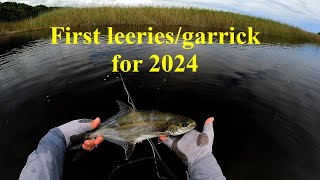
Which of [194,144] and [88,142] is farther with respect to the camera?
[194,144]

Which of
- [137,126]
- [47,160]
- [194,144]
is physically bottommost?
[47,160]

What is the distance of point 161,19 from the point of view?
2911 centimetres

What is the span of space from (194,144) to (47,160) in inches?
93.0

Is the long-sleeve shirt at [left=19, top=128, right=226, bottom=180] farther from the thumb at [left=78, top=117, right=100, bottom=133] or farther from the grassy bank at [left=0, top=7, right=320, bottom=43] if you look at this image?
the grassy bank at [left=0, top=7, right=320, bottom=43]

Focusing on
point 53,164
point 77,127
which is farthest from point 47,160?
point 77,127

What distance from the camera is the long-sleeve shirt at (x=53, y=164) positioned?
358 cm

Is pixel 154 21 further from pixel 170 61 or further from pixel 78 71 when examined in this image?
pixel 78 71

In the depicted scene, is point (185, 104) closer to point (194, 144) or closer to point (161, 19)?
point (194, 144)

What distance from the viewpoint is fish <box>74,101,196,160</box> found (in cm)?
382

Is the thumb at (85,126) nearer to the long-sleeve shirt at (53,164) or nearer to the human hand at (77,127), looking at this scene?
the human hand at (77,127)

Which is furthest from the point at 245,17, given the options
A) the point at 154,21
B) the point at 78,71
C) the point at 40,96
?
the point at 40,96

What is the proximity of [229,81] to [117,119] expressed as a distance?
6591 millimetres

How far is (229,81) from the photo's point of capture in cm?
970

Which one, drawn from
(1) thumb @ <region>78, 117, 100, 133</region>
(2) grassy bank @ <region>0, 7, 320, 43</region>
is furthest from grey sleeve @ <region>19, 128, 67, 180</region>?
(2) grassy bank @ <region>0, 7, 320, 43</region>
